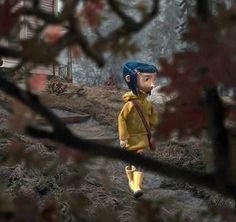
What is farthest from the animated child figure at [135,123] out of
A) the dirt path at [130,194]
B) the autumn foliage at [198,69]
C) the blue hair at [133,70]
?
the autumn foliage at [198,69]

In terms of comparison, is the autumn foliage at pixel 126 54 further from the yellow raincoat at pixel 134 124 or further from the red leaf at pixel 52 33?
the yellow raincoat at pixel 134 124

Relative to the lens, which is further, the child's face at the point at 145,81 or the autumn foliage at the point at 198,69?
the child's face at the point at 145,81

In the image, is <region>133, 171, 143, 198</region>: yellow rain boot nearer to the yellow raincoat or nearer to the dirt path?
the dirt path

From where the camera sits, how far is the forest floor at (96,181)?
1354mm

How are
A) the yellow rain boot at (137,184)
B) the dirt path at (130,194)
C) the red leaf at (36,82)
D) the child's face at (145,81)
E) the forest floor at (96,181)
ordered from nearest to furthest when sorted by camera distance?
the red leaf at (36,82) → the forest floor at (96,181) → the dirt path at (130,194) → the yellow rain boot at (137,184) → the child's face at (145,81)

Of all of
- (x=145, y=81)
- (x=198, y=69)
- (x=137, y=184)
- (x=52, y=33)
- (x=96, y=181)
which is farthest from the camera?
(x=96, y=181)

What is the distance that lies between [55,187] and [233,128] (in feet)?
16.3

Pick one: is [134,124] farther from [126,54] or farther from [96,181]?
[126,54]

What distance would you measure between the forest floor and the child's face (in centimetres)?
76

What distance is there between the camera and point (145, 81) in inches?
265

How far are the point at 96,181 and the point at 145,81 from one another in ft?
3.81

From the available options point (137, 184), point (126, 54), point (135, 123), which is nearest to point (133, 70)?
point (135, 123)

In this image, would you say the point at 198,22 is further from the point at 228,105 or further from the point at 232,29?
the point at 228,105

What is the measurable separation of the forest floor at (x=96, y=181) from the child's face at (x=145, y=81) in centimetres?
76
